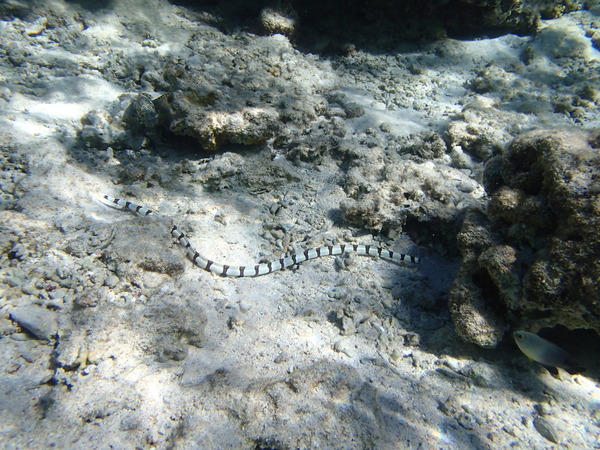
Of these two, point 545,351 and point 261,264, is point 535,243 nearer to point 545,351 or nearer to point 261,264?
point 545,351

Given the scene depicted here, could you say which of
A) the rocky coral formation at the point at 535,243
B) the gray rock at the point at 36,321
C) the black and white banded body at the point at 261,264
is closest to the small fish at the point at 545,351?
the rocky coral formation at the point at 535,243

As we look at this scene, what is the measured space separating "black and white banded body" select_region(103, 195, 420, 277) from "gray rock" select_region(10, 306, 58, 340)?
132 cm

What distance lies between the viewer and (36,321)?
266 cm

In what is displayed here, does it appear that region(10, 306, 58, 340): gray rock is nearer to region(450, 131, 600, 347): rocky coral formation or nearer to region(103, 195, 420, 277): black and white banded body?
region(103, 195, 420, 277): black and white banded body

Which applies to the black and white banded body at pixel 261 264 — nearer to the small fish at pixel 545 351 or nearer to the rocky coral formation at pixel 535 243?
the rocky coral formation at pixel 535 243

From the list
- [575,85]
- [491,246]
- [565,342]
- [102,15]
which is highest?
[575,85]

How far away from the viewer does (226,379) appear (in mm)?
2465

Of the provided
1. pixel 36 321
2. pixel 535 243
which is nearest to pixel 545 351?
pixel 535 243

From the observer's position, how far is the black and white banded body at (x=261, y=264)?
363 cm

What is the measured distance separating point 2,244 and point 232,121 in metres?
2.74

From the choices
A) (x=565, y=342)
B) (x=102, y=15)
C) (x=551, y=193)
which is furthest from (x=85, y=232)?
(x=102, y=15)

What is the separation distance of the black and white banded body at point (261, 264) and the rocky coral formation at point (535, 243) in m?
1.13

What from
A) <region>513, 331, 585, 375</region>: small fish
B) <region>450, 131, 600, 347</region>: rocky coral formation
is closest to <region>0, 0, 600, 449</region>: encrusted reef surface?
<region>450, 131, 600, 347</region>: rocky coral formation

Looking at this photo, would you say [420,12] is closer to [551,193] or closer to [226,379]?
[551,193]
